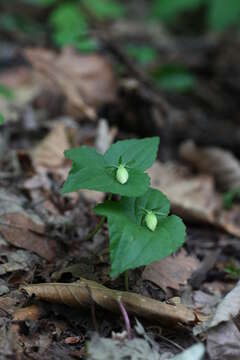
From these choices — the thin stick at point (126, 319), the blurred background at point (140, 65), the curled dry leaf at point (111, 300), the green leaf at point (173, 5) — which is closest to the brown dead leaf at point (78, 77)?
the blurred background at point (140, 65)

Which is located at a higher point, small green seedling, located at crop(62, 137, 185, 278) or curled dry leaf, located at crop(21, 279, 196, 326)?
small green seedling, located at crop(62, 137, 185, 278)

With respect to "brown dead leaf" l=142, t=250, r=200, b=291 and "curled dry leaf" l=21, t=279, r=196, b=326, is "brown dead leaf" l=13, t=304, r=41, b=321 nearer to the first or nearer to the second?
"curled dry leaf" l=21, t=279, r=196, b=326

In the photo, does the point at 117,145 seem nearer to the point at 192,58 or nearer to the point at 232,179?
the point at 232,179

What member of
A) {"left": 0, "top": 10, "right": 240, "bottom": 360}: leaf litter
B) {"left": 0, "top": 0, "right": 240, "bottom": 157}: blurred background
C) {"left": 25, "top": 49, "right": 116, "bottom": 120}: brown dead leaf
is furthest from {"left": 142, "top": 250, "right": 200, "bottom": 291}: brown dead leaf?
{"left": 25, "top": 49, "right": 116, "bottom": 120}: brown dead leaf

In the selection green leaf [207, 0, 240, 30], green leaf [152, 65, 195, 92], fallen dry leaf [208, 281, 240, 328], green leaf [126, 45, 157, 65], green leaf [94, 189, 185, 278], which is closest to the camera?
green leaf [94, 189, 185, 278]

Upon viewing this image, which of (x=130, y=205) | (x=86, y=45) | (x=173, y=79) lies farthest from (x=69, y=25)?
(x=130, y=205)
